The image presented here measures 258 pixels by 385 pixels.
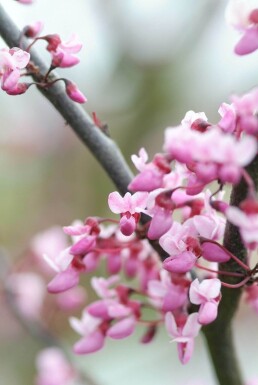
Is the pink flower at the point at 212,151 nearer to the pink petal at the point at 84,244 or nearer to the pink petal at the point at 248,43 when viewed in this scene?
the pink petal at the point at 248,43

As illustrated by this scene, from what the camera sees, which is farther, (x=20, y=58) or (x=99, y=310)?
(x=99, y=310)

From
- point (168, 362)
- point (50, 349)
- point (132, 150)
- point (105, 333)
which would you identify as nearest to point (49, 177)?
point (132, 150)

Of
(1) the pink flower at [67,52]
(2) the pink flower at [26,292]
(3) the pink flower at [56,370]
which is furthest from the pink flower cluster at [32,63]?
(2) the pink flower at [26,292]

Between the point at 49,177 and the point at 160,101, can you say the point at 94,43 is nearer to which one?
the point at 160,101

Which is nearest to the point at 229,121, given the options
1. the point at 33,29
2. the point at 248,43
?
the point at 248,43

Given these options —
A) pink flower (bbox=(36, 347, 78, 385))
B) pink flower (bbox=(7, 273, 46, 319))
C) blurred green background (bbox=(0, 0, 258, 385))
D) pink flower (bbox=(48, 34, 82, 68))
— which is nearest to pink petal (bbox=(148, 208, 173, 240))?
pink flower (bbox=(48, 34, 82, 68))

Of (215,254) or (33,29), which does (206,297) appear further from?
(33,29)
